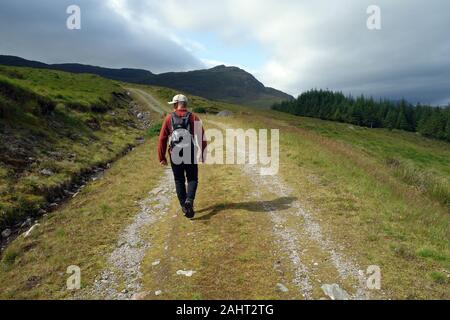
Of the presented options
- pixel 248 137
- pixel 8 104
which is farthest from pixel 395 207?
pixel 8 104

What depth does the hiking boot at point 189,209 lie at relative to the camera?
9.84 metres

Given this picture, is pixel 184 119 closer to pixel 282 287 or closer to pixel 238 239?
pixel 238 239

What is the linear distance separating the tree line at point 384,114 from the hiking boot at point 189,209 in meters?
142

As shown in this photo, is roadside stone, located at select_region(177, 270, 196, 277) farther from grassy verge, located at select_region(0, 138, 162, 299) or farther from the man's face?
the man's face

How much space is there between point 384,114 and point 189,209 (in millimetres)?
159069

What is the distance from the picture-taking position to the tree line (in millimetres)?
129500

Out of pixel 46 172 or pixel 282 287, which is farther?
pixel 46 172

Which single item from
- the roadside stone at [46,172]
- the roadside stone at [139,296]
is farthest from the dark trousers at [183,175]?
the roadside stone at [46,172]

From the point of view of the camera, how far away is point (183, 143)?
9.66m

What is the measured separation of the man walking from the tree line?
Answer: 14197cm

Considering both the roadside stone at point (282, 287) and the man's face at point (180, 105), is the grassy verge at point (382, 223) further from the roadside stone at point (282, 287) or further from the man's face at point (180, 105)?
the man's face at point (180, 105)

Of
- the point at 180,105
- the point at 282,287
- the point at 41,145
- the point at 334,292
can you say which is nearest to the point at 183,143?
the point at 180,105

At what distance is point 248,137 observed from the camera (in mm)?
24906
